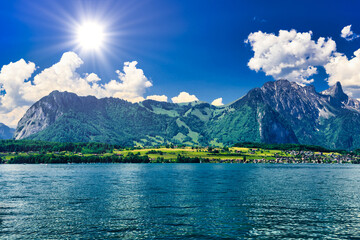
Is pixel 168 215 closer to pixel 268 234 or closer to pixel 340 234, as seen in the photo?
pixel 268 234

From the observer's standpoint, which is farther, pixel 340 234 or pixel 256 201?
pixel 256 201

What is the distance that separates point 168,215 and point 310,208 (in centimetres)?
3250

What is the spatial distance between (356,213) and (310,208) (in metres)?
8.74

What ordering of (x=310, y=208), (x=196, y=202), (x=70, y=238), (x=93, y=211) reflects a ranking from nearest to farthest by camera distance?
(x=70, y=238) → (x=93, y=211) → (x=310, y=208) → (x=196, y=202)

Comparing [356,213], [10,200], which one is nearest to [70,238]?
[10,200]

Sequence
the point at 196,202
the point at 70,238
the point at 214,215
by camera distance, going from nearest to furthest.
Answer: the point at 70,238
the point at 214,215
the point at 196,202

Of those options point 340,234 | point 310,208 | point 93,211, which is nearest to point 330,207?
point 310,208

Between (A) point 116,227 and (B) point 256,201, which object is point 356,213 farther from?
(A) point 116,227

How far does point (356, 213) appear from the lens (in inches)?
2271

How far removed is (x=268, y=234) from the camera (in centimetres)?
4156

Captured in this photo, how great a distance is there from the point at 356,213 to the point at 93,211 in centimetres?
5440

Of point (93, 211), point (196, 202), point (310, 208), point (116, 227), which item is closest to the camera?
point (116, 227)

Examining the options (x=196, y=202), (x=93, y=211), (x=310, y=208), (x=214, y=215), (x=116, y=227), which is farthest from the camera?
(x=196, y=202)

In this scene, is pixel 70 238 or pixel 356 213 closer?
pixel 70 238
